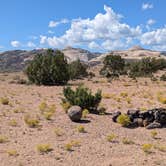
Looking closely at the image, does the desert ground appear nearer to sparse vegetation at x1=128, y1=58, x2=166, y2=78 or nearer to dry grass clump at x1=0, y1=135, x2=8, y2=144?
dry grass clump at x1=0, y1=135, x2=8, y2=144

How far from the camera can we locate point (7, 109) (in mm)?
22938

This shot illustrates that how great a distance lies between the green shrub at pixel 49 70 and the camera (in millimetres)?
44781

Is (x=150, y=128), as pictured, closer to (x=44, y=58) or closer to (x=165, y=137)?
(x=165, y=137)

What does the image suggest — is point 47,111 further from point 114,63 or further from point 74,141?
point 114,63

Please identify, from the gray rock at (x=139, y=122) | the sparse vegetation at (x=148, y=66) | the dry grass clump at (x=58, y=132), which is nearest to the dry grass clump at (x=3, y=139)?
the dry grass clump at (x=58, y=132)

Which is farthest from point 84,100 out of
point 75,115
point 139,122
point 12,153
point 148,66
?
point 148,66

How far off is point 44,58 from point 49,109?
81.8 feet

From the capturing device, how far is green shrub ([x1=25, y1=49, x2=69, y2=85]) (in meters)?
44.8

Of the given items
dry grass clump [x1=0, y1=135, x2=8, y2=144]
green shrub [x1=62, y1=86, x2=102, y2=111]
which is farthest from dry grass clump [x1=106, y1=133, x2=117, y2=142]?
green shrub [x1=62, y1=86, x2=102, y2=111]

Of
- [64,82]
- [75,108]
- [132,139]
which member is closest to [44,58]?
[64,82]

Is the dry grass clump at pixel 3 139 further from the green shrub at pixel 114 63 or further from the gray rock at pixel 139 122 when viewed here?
the green shrub at pixel 114 63

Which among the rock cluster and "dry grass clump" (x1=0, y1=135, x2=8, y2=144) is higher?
the rock cluster

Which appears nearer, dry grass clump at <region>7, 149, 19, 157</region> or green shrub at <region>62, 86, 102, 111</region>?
dry grass clump at <region>7, 149, 19, 157</region>

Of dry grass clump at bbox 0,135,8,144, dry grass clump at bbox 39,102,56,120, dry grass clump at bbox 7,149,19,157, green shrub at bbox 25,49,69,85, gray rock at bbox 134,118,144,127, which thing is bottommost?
dry grass clump at bbox 7,149,19,157
